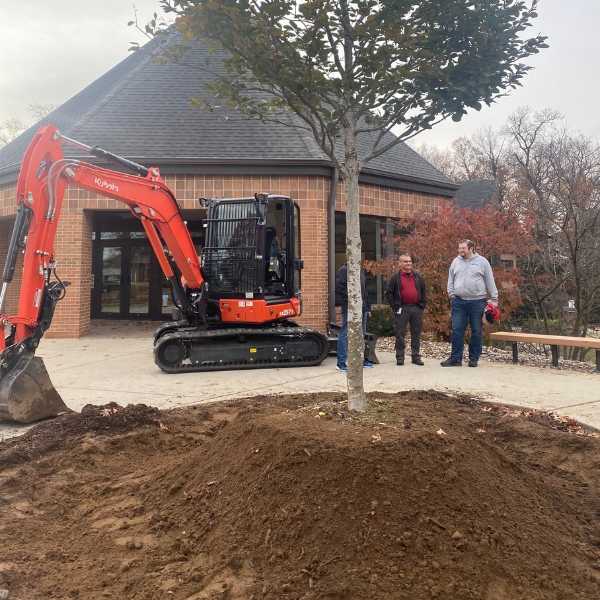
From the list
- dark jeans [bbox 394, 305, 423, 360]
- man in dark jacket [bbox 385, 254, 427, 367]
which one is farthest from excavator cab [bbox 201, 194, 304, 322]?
dark jeans [bbox 394, 305, 423, 360]

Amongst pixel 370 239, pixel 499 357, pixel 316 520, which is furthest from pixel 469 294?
pixel 316 520

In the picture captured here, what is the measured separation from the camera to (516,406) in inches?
234

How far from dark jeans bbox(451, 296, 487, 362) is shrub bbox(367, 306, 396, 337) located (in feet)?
14.3

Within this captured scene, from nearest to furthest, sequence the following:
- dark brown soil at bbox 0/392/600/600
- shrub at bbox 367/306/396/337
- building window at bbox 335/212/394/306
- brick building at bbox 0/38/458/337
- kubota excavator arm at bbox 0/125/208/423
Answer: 1. dark brown soil at bbox 0/392/600/600
2. kubota excavator arm at bbox 0/125/208/423
3. brick building at bbox 0/38/458/337
4. shrub at bbox 367/306/396/337
5. building window at bbox 335/212/394/306

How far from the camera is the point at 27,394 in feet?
17.6

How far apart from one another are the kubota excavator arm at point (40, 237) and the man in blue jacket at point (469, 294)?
4.38m

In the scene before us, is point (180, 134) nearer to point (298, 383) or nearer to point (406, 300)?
point (406, 300)

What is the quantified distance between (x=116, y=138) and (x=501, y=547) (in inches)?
491

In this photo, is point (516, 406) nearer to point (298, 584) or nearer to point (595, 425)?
point (595, 425)

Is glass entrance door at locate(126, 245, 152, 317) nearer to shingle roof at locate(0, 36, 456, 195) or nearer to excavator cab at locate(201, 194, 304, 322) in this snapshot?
shingle roof at locate(0, 36, 456, 195)

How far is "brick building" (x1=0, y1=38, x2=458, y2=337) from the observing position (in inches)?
484

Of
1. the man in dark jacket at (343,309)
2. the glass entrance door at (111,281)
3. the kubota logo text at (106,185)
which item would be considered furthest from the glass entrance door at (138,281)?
the man in dark jacket at (343,309)

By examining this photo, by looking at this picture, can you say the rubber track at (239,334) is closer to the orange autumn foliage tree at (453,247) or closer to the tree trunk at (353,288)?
the orange autumn foliage tree at (453,247)

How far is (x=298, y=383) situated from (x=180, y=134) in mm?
8040
